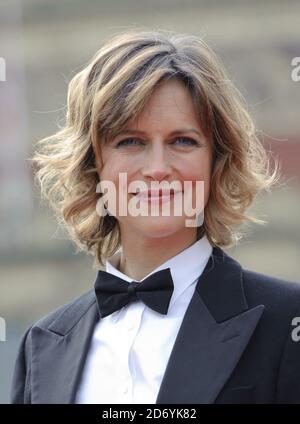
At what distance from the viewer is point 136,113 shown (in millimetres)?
1728

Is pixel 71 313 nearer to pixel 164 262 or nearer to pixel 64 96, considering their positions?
pixel 164 262

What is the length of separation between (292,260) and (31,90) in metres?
1.57

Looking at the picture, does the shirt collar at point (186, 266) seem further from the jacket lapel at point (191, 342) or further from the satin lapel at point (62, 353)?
the satin lapel at point (62, 353)

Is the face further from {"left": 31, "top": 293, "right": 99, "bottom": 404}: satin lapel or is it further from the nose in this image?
{"left": 31, "top": 293, "right": 99, "bottom": 404}: satin lapel

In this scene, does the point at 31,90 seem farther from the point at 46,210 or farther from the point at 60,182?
the point at 60,182

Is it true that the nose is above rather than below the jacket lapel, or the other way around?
above

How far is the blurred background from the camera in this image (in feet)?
15.6

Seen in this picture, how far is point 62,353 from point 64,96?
3.31 meters

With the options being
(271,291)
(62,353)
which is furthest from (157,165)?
(62,353)

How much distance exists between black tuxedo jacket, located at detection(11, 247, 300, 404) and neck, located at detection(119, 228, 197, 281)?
7cm

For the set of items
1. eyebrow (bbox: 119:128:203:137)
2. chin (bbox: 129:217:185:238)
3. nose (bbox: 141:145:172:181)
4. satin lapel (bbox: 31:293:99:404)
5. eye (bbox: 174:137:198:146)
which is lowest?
satin lapel (bbox: 31:293:99:404)

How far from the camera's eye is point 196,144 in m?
1.75

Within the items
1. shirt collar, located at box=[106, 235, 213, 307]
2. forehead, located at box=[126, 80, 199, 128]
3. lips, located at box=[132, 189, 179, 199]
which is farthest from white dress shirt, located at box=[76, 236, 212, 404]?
forehead, located at box=[126, 80, 199, 128]

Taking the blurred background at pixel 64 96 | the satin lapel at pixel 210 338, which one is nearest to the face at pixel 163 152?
the satin lapel at pixel 210 338
